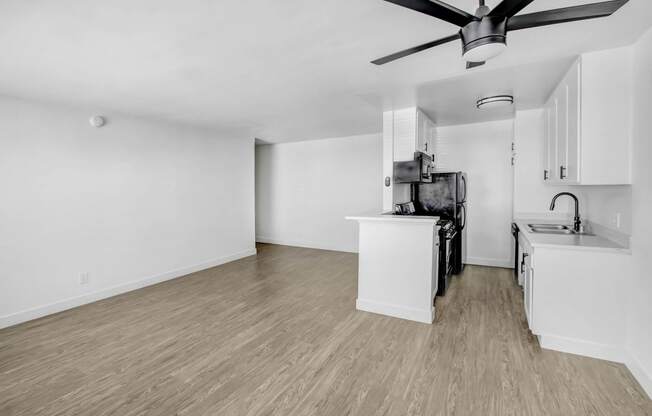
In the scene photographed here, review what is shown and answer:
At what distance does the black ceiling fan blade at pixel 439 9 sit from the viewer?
4.50 ft

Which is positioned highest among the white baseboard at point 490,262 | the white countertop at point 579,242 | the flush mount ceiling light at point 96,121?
the flush mount ceiling light at point 96,121

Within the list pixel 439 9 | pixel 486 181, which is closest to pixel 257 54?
pixel 439 9

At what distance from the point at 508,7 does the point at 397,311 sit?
263 centimetres

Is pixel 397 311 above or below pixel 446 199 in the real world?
below

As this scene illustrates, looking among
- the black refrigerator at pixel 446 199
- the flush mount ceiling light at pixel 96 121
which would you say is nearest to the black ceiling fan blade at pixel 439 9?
the black refrigerator at pixel 446 199

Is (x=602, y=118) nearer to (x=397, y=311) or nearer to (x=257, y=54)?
(x=397, y=311)

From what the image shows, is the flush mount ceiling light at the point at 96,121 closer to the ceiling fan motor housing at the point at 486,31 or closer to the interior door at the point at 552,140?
the ceiling fan motor housing at the point at 486,31

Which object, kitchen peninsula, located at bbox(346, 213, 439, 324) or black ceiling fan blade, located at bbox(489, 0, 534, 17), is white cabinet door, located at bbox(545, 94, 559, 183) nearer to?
kitchen peninsula, located at bbox(346, 213, 439, 324)

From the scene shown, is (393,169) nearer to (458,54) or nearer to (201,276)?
(458,54)

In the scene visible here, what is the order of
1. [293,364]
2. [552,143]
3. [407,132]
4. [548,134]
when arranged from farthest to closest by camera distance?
[407,132] → [548,134] → [552,143] → [293,364]

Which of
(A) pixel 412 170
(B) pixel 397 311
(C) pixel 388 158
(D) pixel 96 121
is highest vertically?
(D) pixel 96 121

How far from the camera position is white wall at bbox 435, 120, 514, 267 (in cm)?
496

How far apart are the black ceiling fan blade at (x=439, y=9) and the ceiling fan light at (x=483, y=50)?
13 centimetres

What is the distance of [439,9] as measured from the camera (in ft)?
4.66
